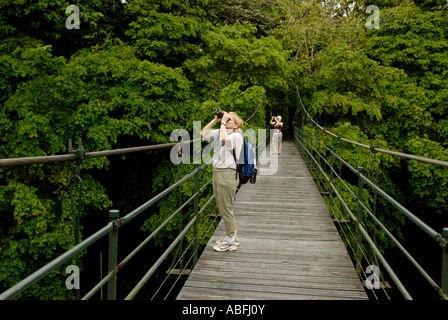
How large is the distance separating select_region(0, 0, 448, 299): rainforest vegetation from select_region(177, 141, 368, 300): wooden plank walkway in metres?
6.55

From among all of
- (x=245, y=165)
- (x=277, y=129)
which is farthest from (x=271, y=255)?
(x=277, y=129)

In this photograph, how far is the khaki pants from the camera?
152 inches

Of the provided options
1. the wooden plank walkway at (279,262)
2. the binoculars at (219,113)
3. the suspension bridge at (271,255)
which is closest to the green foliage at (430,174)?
the wooden plank walkway at (279,262)

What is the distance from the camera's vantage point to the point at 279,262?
3.82 meters

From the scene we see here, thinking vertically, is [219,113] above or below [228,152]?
above

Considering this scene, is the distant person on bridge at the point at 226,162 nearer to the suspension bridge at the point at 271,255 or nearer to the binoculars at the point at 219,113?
the binoculars at the point at 219,113

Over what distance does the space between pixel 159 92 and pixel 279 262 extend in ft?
32.8

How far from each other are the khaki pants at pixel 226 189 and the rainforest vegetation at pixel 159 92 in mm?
7808

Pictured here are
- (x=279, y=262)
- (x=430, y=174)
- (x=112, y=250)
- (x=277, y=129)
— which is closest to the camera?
(x=112, y=250)

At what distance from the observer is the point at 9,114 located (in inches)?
446

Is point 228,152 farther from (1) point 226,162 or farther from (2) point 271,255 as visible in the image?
(2) point 271,255

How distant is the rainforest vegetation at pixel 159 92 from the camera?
10.7 metres

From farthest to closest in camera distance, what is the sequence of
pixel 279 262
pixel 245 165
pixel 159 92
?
pixel 159 92, pixel 245 165, pixel 279 262
